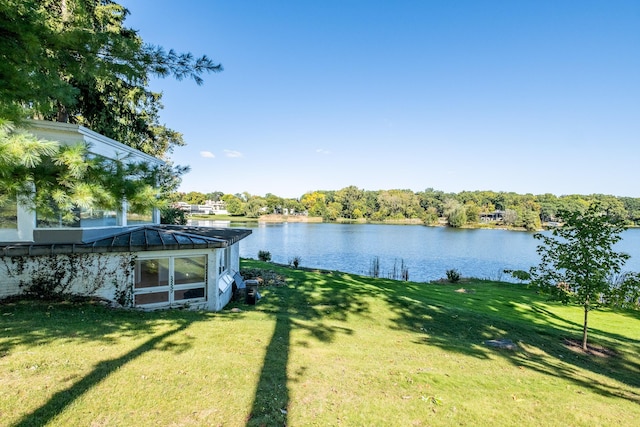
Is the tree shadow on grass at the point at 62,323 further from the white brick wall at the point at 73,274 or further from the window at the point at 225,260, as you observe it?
the window at the point at 225,260

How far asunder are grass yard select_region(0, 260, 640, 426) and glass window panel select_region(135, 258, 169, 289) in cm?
112

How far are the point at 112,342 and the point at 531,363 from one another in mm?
7685

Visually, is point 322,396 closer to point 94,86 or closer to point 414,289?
point 414,289

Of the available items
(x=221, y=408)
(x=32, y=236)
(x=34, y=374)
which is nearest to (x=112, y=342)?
(x=34, y=374)

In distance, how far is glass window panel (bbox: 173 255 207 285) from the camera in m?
8.44

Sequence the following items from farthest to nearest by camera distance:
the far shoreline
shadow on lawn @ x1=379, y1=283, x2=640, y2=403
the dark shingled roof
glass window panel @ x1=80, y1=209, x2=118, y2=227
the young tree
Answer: the far shoreline
the young tree
glass window panel @ x1=80, y1=209, x2=118, y2=227
the dark shingled roof
shadow on lawn @ x1=379, y1=283, x2=640, y2=403

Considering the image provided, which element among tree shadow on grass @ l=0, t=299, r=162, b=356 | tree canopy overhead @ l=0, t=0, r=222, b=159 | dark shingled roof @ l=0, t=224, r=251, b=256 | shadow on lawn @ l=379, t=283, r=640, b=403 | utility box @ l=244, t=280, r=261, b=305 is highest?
tree canopy overhead @ l=0, t=0, r=222, b=159

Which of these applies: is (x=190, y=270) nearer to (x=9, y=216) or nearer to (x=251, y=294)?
(x=251, y=294)

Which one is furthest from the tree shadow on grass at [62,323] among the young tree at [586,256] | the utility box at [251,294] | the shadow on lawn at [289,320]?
the young tree at [586,256]

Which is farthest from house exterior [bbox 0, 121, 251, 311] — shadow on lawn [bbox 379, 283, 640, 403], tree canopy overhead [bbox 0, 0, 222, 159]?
shadow on lawn [bbox 379, 283, 640, 403]

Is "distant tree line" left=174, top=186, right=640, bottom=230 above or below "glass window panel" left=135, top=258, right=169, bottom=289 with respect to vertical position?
above

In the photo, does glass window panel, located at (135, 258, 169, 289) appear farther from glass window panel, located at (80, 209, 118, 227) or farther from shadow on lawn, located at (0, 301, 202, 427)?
glass window panel, located at (80, 209, 118, 227)

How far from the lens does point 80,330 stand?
545 centimetres

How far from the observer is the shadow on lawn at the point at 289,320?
357cm
